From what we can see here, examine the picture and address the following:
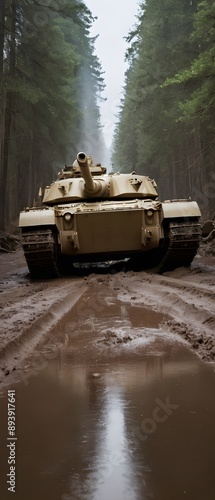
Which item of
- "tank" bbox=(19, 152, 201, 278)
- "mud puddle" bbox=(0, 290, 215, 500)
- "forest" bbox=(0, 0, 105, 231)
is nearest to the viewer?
"mud puddle" bbox=(0, 290, 215, 500)

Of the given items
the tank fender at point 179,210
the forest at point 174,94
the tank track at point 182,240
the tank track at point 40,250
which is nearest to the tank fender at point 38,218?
the tank track at point 40,250

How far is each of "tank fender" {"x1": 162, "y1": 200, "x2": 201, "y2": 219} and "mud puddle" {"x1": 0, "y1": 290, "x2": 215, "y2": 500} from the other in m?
5.73

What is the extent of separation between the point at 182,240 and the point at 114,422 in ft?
23.5

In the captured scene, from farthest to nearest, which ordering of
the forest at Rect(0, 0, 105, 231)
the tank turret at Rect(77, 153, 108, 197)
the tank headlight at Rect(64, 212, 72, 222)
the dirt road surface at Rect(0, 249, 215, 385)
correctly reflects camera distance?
the forest at Rect(0, 0, 105, 231), the tank turret at Rect(77, 153, 108, 197), the tank headlight at Rect(64, 212, 72, 222), the dirt road surface at Rect(0, 249, 215, 385)

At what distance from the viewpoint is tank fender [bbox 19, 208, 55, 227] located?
9195 millimetres

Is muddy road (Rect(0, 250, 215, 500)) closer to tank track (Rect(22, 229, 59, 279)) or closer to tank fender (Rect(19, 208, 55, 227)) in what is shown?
tank track (Rect(22, 229, 59, 279))

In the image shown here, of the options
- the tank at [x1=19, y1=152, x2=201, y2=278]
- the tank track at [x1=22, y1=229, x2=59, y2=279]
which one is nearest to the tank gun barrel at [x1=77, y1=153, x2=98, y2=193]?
the tank at [x1=19, y1=152, x2=201, y2=278]

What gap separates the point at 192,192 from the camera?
26.5m

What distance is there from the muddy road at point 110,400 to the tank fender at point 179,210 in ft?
13.5

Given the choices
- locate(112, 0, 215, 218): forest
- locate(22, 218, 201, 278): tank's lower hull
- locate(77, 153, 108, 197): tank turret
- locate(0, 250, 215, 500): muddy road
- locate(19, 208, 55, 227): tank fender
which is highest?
locate(112, 0, 215, 218): forest

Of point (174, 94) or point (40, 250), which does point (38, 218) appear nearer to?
point (40, 250)

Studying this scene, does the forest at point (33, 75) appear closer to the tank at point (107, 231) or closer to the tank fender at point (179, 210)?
the tank at point (107, 231)

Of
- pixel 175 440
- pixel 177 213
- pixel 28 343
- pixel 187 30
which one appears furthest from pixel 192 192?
pixel 175 440

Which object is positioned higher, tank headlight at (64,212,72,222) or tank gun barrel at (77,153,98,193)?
tank gun barrel at (77,153,98,193)
